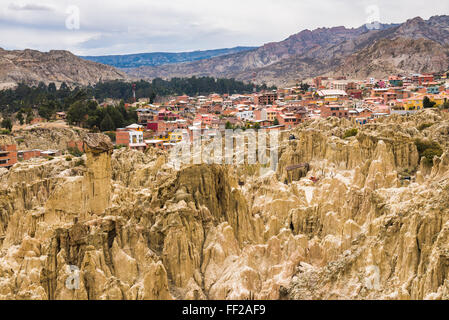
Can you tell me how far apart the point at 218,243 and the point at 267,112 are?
57.3 meters

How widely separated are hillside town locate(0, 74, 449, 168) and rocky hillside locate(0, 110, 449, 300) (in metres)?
31.0

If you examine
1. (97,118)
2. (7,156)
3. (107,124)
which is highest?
(97,118)

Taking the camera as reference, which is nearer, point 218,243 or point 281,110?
point 218,243

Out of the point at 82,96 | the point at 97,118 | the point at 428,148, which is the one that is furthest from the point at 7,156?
the point at 82,96

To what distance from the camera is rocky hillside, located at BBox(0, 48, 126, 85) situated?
5576 inches

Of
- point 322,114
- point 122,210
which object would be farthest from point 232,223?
point 322,114

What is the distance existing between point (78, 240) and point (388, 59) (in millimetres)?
136267

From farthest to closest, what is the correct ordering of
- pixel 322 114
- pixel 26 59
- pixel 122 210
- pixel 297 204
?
pixel 26 59, pixel 322 114, pixel 297 204, pixel 122 210

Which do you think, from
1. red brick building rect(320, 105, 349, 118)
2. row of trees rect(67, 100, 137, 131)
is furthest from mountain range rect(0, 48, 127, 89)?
red brick building rect(320, 105, 349, 118)

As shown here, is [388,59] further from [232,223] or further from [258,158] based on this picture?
[232,223]

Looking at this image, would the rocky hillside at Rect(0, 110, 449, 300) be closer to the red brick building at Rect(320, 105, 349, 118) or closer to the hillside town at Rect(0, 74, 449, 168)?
the hillside town at Rect(0, 74, 449, 168)

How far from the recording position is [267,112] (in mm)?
70375

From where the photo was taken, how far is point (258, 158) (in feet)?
→ 114

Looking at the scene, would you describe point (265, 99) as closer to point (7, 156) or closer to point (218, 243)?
point (7, 156)
